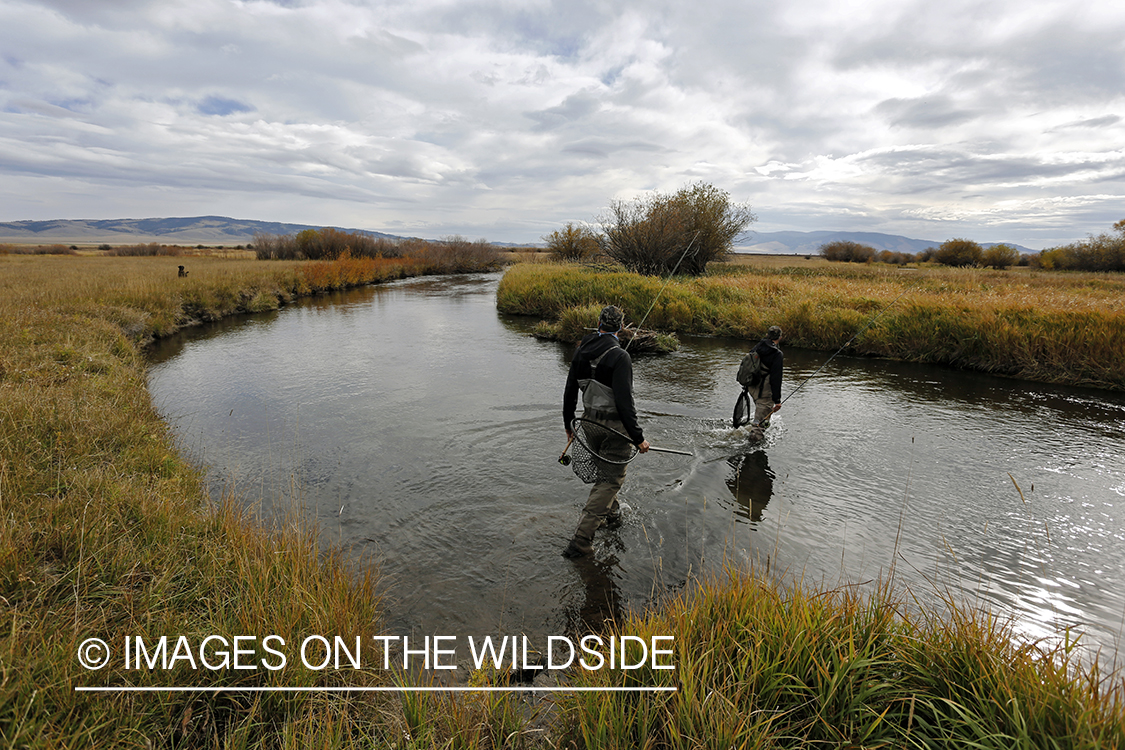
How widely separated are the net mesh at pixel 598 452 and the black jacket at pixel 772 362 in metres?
4.12

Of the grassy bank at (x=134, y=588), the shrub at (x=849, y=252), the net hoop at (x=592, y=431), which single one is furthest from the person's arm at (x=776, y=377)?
the shrub at (x=849, y=252)

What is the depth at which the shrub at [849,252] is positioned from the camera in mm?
75625

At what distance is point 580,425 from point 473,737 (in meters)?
3.28

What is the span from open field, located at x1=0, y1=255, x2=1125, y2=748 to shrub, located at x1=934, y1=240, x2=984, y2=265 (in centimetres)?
7101

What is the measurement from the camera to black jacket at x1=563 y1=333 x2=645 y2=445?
515 cm

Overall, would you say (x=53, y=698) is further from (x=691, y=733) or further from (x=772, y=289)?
(x=772, y=289)

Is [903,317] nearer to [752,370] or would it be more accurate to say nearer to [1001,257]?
[752,370]

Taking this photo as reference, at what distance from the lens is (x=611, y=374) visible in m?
5.24

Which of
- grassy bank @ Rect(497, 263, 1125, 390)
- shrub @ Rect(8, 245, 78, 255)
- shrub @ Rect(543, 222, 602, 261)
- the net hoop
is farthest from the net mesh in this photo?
shrub @ Rect(8, 245, 78, 255)

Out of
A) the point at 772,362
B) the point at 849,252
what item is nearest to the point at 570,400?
the point at 772,362

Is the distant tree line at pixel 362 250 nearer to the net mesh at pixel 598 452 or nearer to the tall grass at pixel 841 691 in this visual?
the net mesh at pixel 598 452

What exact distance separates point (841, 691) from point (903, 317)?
17.0 metres

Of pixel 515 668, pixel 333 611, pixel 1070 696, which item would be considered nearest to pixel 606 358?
pixel 515 668

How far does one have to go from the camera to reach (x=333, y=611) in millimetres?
3592
